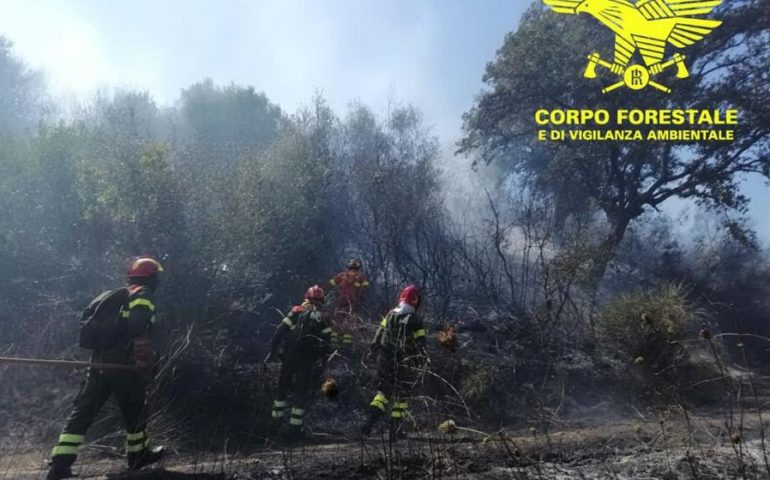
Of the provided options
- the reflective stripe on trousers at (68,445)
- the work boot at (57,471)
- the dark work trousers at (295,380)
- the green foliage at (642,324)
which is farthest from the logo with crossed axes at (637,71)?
the work boot at (57,471)

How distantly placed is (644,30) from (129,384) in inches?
540

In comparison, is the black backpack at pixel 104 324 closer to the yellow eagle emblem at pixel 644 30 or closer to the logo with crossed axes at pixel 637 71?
the yellow eagle emblem at pixel 644 30

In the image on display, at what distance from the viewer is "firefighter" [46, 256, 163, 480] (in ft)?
16.8

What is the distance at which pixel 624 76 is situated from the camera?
16.0 metres

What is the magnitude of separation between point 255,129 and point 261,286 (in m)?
15.1

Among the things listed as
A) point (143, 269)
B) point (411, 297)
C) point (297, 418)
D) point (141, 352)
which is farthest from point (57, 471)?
point (411, 297)

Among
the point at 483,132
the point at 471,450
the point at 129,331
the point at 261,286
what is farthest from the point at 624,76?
the point at 129,331

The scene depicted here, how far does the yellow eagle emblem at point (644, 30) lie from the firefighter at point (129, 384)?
41.0 ft

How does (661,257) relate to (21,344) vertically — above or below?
above

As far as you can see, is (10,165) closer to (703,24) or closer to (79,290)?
(79,290)

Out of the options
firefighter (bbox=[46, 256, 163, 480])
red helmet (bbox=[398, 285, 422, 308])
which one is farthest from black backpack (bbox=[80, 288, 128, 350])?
red helmet (bbox=[398, 285, 422, 308])

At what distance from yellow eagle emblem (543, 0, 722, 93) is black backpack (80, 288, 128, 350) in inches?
496

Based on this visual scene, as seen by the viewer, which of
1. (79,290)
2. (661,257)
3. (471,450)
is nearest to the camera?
(471,450)

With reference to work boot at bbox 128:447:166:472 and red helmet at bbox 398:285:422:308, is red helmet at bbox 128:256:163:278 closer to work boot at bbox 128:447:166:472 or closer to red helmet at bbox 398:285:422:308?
work boot at bbox 128:447:166:472
